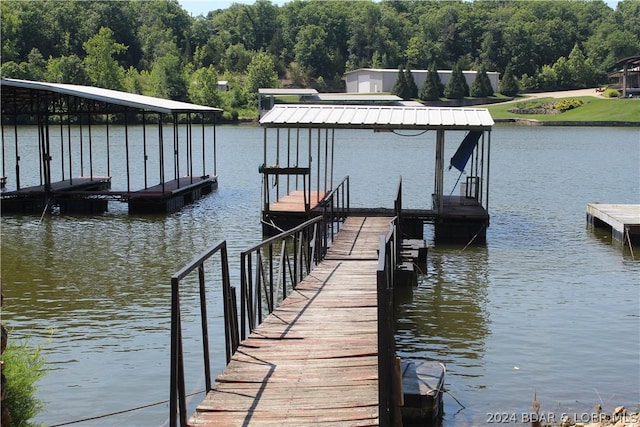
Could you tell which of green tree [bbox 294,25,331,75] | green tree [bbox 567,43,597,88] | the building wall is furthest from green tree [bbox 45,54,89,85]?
green tree [bbox 567,43,597,88]

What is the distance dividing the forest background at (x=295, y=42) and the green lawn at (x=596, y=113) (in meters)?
21.8

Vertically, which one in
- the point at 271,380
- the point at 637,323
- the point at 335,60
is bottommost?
the point at 637,323

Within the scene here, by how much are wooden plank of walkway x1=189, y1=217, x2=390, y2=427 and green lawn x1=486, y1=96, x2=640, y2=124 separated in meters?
94.2

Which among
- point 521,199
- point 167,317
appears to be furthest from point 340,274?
point 521,199

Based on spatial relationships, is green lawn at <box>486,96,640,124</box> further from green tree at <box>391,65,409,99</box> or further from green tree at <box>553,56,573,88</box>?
green tree at <box>553,56,573,88</box>

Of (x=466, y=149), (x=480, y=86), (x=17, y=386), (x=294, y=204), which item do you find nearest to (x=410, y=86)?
(x=480, y=86)

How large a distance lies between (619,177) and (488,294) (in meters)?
25.9

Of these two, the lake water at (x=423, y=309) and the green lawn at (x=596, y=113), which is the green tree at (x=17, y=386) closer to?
the lake water at (x=423, y=309)

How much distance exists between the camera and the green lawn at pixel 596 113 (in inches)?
3994

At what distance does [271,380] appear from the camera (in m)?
7.91

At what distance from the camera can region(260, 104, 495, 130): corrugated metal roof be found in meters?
21.5

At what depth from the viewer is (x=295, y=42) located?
546ft

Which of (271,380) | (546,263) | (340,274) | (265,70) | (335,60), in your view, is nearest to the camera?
(271,380)

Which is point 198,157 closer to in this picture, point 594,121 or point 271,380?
point 271,380
